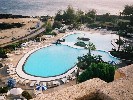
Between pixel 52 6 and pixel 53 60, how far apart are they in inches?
2486

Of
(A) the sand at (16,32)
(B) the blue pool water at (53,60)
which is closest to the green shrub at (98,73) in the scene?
(B) the blue pool water at (53,60)

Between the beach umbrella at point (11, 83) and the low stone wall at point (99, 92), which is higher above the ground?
the low stone wall at point (99, 92)

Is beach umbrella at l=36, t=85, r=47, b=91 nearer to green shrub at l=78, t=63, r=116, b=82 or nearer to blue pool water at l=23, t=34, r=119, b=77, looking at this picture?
green shrub at l=78, t=63, r=116, b=82

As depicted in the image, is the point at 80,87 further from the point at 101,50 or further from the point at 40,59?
the point at 101,50

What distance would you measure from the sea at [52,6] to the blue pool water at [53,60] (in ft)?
142

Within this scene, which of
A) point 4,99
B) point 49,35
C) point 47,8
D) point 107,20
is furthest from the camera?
point 47,8

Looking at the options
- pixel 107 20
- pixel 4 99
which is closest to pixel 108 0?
pixel 107 20

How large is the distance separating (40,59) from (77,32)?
47.9 ft

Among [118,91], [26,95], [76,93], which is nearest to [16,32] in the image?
[26,95]

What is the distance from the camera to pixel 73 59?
129ft

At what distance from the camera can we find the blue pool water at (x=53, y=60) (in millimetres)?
34975

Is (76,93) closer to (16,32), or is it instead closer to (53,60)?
(53,60)

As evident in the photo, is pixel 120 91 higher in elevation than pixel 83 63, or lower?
higher

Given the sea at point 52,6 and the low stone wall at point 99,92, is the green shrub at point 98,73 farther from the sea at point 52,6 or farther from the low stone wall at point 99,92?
the sea at point 52,6
